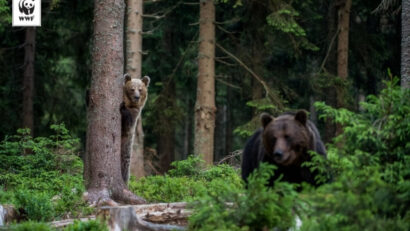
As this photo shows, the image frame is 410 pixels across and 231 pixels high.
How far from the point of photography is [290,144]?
22.4 feet

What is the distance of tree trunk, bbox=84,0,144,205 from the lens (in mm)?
9445

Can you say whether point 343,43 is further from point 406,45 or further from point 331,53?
point 406,45

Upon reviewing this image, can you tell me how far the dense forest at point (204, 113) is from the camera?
19.8 ft

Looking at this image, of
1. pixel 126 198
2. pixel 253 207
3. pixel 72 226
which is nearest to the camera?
pixel 253 207

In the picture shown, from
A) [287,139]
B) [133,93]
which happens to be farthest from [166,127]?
[287,139]

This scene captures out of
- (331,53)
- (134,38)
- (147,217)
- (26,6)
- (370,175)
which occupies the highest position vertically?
(26,6)

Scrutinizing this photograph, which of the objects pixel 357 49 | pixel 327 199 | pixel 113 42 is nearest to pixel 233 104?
pixel 357 49

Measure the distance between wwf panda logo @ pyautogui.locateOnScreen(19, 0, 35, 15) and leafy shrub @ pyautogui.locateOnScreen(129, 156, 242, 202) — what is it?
5.88 m

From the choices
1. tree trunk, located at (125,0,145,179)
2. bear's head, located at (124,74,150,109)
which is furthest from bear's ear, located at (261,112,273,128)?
tree trunk, located at (125,0,145,179)

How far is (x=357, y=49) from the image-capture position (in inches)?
832

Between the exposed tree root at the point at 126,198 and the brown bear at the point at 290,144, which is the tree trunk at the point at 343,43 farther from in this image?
the brown bear at the point at 290,144

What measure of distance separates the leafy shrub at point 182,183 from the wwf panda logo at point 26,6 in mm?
5879

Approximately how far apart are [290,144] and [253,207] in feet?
3.81

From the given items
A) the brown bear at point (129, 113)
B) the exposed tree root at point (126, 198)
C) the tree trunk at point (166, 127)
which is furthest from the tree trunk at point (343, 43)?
the exposed tree root at point (126, 198)
